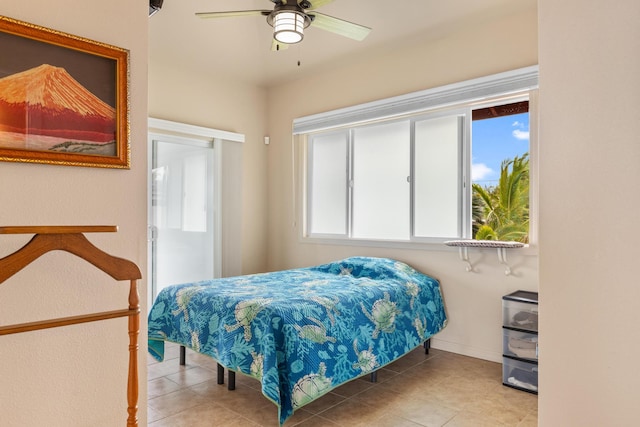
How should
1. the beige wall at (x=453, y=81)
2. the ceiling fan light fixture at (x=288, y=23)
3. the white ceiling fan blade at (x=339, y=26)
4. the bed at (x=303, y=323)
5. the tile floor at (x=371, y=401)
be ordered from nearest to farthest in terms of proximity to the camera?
the bed at (x=303, y=323) < the tile floor at (x=371, y=401) < the ceiling fan light fixture at (x=288, y=23) < the white ceiling fan blade at (x=339, y=26) < the beige wall at (x=453, y=81)

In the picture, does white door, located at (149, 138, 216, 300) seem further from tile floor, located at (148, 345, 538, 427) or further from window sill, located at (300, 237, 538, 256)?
tile floor, located at (148, 345, 538, 427)

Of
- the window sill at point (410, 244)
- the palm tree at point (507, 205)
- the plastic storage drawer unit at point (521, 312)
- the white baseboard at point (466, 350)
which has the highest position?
the palm tree at point (507, 205)

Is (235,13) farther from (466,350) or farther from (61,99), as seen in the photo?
(466,350)

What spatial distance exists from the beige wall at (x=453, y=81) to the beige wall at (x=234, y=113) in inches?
23.9

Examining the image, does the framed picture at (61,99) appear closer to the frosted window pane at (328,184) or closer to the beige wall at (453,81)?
the beige wall at (453,81)

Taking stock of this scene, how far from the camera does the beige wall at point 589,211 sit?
1.45 meters

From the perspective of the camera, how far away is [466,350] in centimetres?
354

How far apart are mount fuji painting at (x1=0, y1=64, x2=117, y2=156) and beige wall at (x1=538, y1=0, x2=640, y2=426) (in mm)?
1760

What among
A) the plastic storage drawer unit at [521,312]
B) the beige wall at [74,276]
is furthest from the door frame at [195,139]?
the plastic storage drawer unit at [521,312]

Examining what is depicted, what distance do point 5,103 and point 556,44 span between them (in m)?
2.04

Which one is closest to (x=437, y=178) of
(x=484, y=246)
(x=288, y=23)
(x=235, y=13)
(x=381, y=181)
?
(x=381, y=181)

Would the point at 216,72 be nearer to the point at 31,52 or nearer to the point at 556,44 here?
the point at 31,52

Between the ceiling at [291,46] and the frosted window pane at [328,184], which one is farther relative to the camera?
the frosted window pane at [328,184]

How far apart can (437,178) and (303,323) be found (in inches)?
81.3
